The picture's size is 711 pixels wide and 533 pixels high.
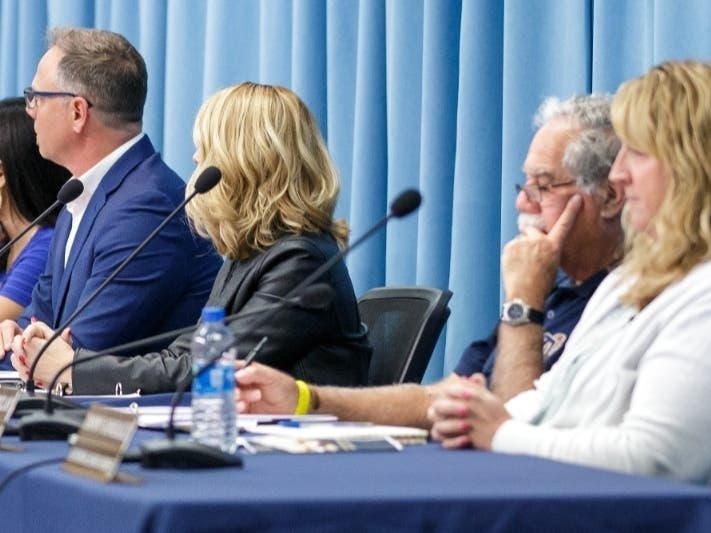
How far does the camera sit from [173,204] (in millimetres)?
3453

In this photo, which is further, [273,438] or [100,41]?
[100,41]

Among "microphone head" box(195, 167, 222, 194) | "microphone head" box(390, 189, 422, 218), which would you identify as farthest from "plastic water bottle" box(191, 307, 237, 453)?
"microphone head" box(195, 167, 222, 194)

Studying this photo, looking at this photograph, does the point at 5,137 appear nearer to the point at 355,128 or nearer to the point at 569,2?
the point at 355,128

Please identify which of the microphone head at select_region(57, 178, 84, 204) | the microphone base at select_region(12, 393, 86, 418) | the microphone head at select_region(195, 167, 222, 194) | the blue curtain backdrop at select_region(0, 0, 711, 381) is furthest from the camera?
the blue curtain backdrop at select_region(0, 0, 711, 381)

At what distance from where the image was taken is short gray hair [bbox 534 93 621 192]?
2582 mm

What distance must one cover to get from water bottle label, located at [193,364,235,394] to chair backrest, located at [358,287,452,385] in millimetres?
1141

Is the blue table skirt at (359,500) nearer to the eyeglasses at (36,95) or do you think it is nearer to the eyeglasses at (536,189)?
the eyeglasses at (536,189)

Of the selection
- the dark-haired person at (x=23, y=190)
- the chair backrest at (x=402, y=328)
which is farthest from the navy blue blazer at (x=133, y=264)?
the dark-haired person at (x=23, y=190)

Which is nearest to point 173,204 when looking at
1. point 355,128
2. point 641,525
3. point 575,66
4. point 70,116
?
point 70,116

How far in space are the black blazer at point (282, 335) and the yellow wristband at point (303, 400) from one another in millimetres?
396

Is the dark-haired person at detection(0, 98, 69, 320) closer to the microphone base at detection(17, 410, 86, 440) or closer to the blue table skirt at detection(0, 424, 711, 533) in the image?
the microphone base at detection(17, 410, 86, 440)

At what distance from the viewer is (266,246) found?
2.95 meters

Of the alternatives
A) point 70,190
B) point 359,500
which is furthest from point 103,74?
point 359,500

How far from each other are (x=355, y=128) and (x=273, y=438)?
2.20 meters
